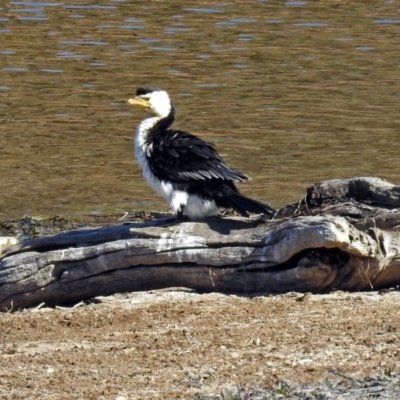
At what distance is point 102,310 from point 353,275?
1542mm

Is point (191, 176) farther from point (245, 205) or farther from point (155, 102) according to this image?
point (155, 102)

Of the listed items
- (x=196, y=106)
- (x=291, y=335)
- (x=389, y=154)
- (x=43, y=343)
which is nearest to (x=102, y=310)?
(x=43, y=343)

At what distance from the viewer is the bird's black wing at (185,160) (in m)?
8.01

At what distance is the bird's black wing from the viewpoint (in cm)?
801

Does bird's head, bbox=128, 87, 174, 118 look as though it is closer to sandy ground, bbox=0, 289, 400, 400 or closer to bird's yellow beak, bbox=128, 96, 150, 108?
bird's yellow beak, bbox=128, 96, 150, 108

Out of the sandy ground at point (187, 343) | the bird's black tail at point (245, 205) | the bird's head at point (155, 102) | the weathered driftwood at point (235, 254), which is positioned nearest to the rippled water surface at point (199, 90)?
the bird's head at point (155, 102)

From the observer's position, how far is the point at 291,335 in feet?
21.7

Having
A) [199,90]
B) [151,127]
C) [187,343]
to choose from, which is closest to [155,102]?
[151,127]

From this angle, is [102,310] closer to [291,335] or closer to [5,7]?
[291,335]

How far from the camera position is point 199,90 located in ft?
55.1

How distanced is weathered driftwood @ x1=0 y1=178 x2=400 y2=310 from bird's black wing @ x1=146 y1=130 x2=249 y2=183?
0.31m

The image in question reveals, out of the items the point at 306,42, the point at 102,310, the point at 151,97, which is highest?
the point at 151,97

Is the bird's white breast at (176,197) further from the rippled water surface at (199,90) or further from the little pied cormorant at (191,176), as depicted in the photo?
the rippled water surface at (199,90)

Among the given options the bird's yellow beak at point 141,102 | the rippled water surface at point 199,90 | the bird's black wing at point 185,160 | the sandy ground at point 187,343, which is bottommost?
the rippled water surface at point 199,90
